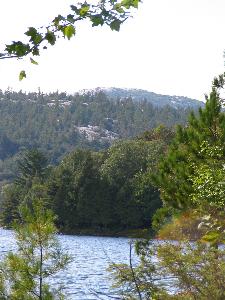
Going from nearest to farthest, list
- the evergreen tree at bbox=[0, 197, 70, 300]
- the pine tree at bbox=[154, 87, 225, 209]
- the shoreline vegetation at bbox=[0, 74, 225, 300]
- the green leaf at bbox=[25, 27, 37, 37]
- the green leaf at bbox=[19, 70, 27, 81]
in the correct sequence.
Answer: the green leaf at bbox=[25, 27, 37, 37] < the green leaf at bbox=[19, 70, 27, 81] < the shoreline vegetation at bbox=[0, 74, 225, 300] < the evergreen tree at bbox=[0, 197, 70, 300] < the pine tree at bbox=[154, 87, 225, 209]

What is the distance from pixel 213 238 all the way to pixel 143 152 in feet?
256

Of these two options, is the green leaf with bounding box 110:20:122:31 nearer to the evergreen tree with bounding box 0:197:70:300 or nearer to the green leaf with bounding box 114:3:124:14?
the green leaf with bounding box 114:3:124:14

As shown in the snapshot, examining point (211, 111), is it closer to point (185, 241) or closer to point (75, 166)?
point (185, 241)

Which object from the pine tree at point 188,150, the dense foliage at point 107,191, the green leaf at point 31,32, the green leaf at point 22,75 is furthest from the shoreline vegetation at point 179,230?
the dense foliage at point 107,191

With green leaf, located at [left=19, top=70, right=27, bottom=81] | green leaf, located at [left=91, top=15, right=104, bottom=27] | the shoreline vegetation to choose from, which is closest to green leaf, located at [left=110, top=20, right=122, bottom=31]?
green leaf, located at [left=91, top=15, right=104, bottom=27]

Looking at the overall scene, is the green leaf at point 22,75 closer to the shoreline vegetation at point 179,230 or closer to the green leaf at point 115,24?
the green leaf at point 115,24

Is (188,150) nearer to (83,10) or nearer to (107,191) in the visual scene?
(83,10)

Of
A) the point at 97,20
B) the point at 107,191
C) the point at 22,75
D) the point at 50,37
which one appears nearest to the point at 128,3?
the point at 97,20

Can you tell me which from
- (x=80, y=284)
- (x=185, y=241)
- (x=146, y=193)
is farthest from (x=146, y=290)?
(x=146, y=193)

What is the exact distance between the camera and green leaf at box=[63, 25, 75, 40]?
9.48ft

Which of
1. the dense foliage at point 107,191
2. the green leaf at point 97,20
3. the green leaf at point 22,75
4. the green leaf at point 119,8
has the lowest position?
the dense foliage at point 107,191

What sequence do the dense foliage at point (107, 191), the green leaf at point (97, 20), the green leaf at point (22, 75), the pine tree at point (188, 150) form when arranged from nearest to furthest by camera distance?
the green leaf at point (97, 20)
the green leaf at point (22, 75)
the pine tree at point (188, 150)
the dense foliage at point (107, 191)

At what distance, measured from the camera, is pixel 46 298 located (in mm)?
10922

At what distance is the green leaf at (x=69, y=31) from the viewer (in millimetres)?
2891
